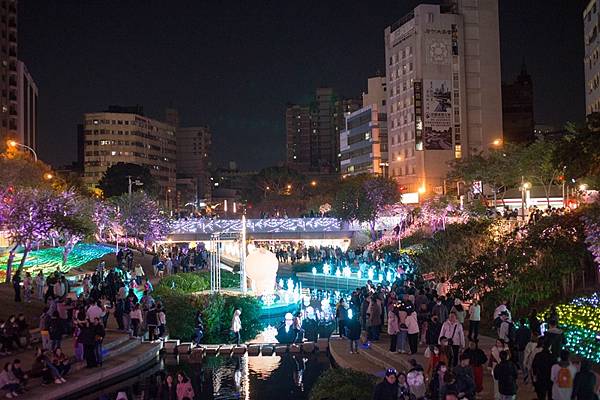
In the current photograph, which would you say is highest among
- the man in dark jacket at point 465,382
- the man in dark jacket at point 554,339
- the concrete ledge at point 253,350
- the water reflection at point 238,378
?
the man in dark jacket at point 554,339

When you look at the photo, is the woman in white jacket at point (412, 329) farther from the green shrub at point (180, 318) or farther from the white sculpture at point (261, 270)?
the white sculpture at point (261, 270)

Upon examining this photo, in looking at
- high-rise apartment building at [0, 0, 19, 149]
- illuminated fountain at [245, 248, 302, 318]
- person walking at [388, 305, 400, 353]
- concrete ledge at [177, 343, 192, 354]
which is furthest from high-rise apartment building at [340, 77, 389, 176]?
person walking at [388, 305, 400, 353]

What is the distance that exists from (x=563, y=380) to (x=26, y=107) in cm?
11262

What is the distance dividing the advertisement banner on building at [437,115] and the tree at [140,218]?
153 feet

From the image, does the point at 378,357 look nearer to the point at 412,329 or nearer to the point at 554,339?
the point at 412,329

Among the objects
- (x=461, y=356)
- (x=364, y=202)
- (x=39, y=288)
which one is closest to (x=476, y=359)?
(x=461, y=356)

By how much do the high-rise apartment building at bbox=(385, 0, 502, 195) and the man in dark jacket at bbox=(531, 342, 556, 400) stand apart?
79183 millimetres

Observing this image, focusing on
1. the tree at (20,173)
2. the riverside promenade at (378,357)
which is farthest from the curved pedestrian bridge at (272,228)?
the riverside promenade at (378,357)

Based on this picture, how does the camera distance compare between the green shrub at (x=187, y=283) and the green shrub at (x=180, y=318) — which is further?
the green shrub at (x=187, y=283)

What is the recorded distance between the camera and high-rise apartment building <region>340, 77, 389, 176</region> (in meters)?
111

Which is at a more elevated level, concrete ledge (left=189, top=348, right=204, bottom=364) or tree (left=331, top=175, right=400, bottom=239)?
tree (left=331, top=175, right=400, bottom=239)

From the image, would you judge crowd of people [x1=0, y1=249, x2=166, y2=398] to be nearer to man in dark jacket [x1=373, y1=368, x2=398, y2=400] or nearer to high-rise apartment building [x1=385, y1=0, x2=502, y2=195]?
man in dark jacket [x1=373, y1=368, x2=398, y2=400]

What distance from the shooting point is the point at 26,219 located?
33219 millimetres

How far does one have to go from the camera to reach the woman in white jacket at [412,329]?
63.4 feet
